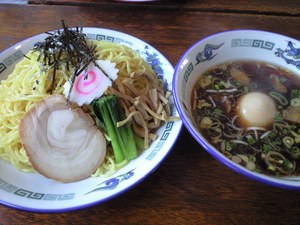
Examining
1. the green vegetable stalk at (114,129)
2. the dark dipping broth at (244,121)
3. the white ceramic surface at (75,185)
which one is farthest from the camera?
the green vegetable stalk at (114,129)

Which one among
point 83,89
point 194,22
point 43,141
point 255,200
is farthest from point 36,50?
point 255,200

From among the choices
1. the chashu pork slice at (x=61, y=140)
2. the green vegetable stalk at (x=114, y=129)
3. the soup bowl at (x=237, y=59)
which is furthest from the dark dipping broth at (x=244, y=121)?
the chashu pork slice at (x=61, y=140)

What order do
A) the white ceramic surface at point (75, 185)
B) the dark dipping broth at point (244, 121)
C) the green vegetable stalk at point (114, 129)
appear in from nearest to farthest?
the white ceramic surface at point (75, 185)
the dark dipping broth at point (244, 121)
the green vegetable stalk at point (114, 129)

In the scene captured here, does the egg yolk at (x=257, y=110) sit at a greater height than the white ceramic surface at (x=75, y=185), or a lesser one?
greater

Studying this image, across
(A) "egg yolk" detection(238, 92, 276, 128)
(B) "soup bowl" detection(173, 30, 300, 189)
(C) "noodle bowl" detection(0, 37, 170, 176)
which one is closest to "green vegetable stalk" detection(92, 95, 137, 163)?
(C) "noodle bowl" detection(0, 37, 170, 176)

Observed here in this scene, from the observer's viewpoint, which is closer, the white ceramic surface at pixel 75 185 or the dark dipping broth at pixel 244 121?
the white ceramic surface at pixel 75 185

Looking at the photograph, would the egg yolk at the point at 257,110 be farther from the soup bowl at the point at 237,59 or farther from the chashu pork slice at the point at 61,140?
the chashu pork slice at the point at 61,140

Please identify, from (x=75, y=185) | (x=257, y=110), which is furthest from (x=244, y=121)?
(x=75, y=185)
